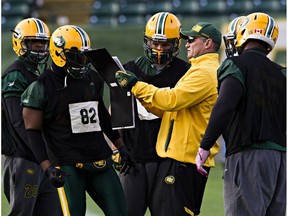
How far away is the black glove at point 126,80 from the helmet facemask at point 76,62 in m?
0.32

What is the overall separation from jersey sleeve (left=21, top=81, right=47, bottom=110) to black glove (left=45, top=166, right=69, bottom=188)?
43cm

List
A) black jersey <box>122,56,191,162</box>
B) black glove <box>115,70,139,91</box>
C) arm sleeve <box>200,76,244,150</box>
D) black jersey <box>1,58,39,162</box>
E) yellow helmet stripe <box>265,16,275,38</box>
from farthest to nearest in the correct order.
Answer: black jersey <box>1,58,39,162</box> → black jersey <box>122,56,191,162</box> → black glove <box>115,70,139,91</box> → yellow helmet stripe <box>265,16,275,38</box> → arm sleeve <box>200,76,244,150</box>

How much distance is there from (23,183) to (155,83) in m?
1.24

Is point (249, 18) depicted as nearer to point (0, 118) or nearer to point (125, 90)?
point (125, 90)

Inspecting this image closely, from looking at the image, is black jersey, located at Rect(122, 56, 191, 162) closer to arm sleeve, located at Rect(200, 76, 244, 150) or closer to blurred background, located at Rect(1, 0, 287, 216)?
arm sleeve, located at Rect(200, 76, 244, 150)

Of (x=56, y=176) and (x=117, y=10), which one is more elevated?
(x=56, y=176)

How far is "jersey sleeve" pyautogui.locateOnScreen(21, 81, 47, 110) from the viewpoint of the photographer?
5.30 meters

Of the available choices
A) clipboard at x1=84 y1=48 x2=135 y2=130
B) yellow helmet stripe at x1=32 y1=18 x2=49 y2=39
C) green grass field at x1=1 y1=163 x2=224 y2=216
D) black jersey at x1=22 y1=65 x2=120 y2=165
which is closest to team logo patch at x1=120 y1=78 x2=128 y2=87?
clipboard at x1=84 y1=48 x2=135 y2=130

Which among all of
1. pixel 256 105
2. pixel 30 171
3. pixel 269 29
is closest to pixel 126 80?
pixel 256 105

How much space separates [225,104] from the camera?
15.9 ft

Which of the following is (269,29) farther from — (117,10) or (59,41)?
(117,10)

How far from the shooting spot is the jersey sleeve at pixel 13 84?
19.4ft

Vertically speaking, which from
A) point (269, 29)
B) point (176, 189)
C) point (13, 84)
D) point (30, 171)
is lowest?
point (30, 171)

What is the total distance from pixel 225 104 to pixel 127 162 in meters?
1.03
